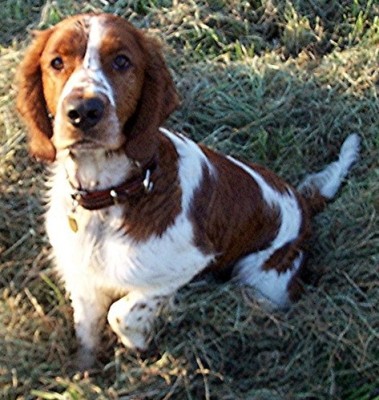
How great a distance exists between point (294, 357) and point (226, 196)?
0.76 m

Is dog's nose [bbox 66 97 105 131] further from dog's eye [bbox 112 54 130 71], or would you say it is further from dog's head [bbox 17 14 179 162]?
dog's eye [bbox 112 54 130 71]

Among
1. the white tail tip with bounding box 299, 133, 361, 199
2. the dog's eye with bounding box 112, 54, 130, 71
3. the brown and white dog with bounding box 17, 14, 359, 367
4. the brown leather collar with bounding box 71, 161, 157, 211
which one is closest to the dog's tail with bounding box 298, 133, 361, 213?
the white tail tip with bounding box 299, 133, 361, 199

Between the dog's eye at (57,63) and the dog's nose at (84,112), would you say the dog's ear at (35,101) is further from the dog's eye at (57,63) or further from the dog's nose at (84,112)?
the dog's nose at (84,112)

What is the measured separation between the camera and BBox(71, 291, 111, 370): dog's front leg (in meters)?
3.87

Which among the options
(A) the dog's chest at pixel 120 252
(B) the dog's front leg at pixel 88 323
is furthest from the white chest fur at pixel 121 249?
(B) the dog's front leg at pixel 88 323

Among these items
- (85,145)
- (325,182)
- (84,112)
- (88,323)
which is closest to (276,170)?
(325,182)

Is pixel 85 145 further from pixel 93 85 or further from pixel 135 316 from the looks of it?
pixel 135 316

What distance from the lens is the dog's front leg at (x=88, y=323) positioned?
387 cm

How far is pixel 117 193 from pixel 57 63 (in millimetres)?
542

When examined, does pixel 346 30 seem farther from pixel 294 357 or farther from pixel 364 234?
pixel 294 357

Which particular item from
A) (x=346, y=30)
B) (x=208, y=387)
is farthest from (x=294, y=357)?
(x=346, y=30)

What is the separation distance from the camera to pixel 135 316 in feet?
12.0

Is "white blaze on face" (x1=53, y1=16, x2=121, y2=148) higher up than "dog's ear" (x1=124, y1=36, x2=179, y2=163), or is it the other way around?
"white blaze on face" (x1=53, y1=16, x2=121, y2=148)

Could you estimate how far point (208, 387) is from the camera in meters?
3.68
